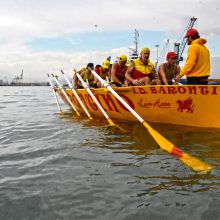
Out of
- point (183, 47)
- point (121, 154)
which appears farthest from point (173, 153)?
point (183, 47)

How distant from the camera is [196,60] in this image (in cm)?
706

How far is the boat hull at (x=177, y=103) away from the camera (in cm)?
653

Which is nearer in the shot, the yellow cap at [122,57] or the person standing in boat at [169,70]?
the person standing in boat at [169,70]

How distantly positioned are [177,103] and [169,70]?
191cm

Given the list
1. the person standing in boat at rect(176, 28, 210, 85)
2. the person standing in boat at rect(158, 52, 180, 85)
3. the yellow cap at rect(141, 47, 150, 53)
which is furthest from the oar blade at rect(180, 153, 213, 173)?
the yellow cap at rect(141, 47, 150, 53)

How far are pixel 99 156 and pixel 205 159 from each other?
168 cm

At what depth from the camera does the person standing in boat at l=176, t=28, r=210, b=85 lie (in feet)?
22.9

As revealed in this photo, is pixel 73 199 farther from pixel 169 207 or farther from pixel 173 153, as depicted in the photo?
pixel 173 153

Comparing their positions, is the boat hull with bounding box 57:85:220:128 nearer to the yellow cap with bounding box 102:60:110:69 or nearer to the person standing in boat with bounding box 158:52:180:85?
the person standing in boat with bounding box 158:52:180:85

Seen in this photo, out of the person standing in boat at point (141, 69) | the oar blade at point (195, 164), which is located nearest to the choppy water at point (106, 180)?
the oar blade at point (195, 164)

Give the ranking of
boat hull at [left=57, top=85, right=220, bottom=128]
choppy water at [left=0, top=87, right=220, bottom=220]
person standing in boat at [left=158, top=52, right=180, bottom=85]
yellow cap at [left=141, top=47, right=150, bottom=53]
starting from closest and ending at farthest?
choppy water at [left=0, top=87, right=220, bottom=220]
boat hull at [left=57, top=85, right=220, bottom=128]
person standing in boat at [left=158, top=52, right=180, bottom=85]
yellow cap at [left=141, top=47, right=150, bottom=53]

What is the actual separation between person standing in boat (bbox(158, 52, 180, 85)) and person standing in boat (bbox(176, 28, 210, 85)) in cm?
109

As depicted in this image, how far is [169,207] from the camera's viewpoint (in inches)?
117

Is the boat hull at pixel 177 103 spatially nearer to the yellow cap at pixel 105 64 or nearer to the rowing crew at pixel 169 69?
the rowing crew at pixel 169 69
